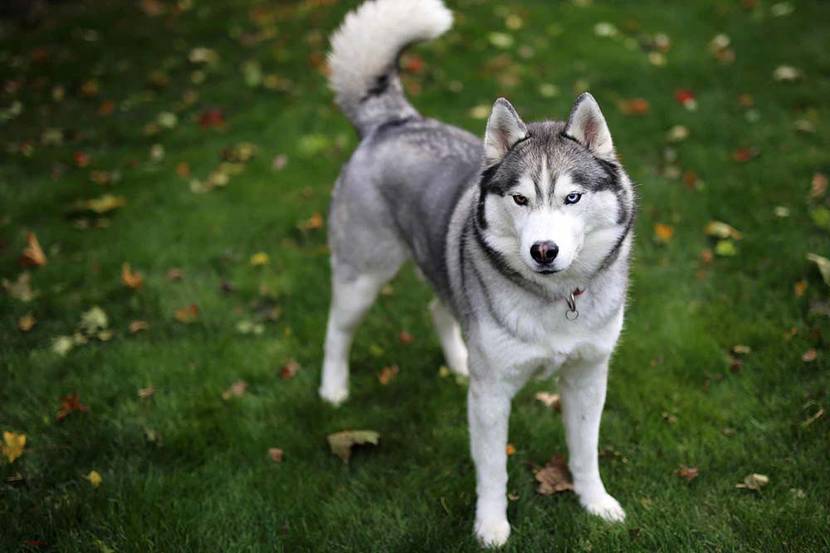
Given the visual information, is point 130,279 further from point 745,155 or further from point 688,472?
point 745,155

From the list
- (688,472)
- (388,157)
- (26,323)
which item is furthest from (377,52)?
(26,323)

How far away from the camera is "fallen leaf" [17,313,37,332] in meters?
4.69

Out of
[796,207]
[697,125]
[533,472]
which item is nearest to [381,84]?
[533,472]

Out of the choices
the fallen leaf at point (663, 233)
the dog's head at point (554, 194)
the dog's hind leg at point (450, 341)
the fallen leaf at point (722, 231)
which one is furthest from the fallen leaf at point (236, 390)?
the fallen leaf at point (722, 231)

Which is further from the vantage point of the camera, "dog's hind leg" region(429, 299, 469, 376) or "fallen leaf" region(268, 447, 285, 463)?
"dog's hind leg" region(429, 299, 469, 376)

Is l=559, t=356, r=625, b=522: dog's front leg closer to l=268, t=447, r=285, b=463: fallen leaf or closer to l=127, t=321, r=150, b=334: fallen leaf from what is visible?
l=268, t=447, r=285, b=463: fallen leaf

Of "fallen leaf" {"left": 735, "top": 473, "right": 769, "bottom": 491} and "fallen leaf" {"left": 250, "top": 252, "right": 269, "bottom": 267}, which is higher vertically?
"fallen leaf" {"left": 735, "top": 473, "right": 769, "bottom": 491}

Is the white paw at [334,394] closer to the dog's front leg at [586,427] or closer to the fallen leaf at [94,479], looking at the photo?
the fallen leaf at [94,479]

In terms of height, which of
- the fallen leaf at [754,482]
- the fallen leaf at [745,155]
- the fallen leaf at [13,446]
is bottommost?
the fallen leaf at [13,446]

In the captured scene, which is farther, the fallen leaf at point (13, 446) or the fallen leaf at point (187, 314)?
the fallen leaf at point (187, 314)

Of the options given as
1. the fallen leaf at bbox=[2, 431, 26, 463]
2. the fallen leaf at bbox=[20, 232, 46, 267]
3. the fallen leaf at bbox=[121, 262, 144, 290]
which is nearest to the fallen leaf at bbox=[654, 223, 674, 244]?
the fallen leaf at bbox=[121, 262, 144, 290]

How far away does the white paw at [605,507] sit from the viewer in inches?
123

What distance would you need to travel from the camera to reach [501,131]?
2.80 m

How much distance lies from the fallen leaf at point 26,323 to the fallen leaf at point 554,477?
126 inches
